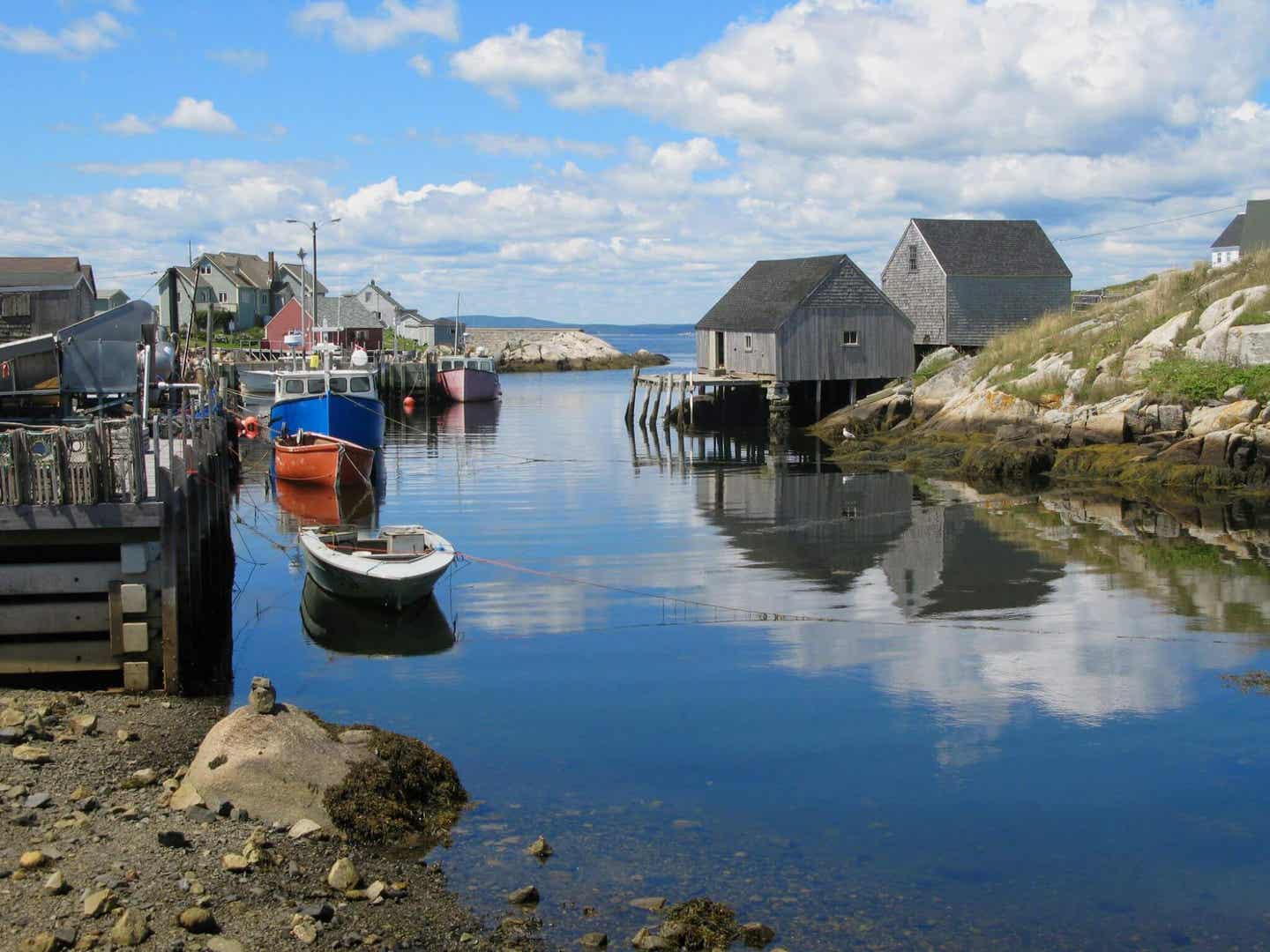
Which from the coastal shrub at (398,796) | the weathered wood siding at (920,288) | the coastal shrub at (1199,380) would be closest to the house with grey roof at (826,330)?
the weathered wood siding at (920,288)

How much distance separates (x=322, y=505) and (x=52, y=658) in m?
19.0

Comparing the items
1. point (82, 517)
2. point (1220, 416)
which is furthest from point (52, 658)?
point (1220, 416)

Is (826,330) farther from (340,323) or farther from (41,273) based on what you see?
(340,323)

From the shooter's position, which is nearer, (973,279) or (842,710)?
(842,710)

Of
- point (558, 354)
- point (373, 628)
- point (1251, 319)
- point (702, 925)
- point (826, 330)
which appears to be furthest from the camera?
point (558, 354)

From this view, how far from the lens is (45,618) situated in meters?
14.3

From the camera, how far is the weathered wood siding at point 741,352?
186 ft

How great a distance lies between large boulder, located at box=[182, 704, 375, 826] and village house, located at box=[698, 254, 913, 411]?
46212 mm

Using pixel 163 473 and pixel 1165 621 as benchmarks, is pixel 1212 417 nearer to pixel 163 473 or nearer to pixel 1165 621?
pixel 1165 621

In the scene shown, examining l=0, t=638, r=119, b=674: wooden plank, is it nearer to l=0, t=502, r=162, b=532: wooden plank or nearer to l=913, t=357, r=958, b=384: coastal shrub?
l=0, t=502, r=162, b=532: wooden plank

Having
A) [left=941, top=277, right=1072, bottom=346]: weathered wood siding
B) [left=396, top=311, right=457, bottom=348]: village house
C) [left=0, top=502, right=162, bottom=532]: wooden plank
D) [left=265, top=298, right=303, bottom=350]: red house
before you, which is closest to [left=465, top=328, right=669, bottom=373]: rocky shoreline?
[left=396, top=311, right=457, bottom=348]: village house

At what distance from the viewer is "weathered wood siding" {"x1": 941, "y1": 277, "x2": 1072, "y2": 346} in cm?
5881

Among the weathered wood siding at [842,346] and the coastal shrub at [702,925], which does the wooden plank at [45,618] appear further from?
the weathered wood siding at [842,346]

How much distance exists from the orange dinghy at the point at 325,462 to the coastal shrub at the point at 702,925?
A: 1064 inches
